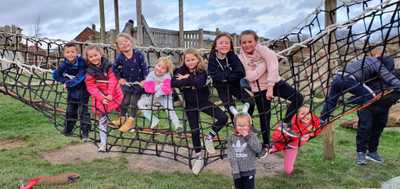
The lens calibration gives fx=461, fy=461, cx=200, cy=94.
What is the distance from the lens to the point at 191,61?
142 inches

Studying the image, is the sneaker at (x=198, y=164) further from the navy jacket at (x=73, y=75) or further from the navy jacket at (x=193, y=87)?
the navy jacket at (x=73, y=75)

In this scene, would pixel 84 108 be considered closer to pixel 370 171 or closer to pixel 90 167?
pixel 90 167

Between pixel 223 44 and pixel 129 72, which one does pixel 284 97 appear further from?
pixel 129 72

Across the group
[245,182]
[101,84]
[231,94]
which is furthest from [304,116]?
[101,84]

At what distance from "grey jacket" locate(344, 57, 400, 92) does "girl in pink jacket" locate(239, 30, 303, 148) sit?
485 mm

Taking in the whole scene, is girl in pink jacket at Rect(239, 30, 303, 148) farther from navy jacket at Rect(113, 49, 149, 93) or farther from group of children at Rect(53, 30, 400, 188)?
navy jacket at Rect(113, 49, 149, 93)

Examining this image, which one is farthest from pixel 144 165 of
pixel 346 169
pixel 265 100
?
pixel 346 169

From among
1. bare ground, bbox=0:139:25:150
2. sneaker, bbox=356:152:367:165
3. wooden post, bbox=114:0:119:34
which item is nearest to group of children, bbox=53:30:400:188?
sneaker, bbox=356:152:367:165

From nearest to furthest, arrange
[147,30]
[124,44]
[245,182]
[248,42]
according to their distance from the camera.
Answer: [245,182] → [248,42] → [124,44] → [147,30]

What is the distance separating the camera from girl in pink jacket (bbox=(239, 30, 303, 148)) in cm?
342

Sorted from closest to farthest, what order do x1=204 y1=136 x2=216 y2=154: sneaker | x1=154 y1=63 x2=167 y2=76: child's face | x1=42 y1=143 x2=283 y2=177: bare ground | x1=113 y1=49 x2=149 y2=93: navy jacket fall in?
x1=204 y1=136 x2=216 y2=154: sneaker < x1=154 y1=63 x2=167 y2=76: child's face < x1=113 y1=49 x2=149 y2=93: navy jacket < x1=42 y1=143 x2=283 y2=177: bare ground

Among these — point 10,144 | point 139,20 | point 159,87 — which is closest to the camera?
point 159,87

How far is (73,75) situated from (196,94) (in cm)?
113

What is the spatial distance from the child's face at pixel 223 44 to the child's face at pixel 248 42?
0.11 m
